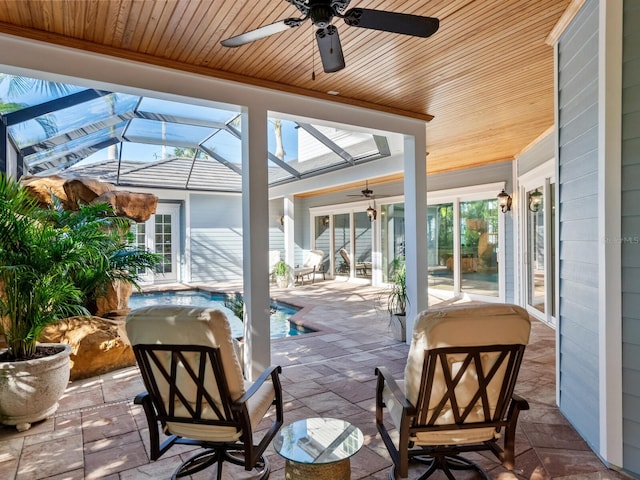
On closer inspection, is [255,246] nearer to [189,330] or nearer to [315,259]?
[189,330]

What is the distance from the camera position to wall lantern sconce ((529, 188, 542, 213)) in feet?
21.2

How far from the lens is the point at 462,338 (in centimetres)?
185

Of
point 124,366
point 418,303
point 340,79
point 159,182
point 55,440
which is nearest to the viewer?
point 55,440

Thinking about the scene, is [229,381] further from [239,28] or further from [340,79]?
[340,79]

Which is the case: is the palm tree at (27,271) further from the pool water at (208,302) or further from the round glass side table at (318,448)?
the pool water at (208,302)

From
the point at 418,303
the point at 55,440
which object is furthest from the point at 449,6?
the point at 55,440

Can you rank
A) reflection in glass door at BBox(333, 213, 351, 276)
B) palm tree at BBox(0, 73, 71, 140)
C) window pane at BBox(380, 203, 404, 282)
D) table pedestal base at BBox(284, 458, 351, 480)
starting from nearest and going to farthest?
table pedestal base at BBox(284, 458, 351, 480) < palm tree at BBox(0, 73, 71, 140) < window pane at BBox(380, 203, 404, 282) < reflection in glass door at BBox(333, 213, 351, 276)

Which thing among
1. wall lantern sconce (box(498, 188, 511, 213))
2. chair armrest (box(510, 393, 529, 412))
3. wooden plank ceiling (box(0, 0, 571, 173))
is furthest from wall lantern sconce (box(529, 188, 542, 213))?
chair armrest (box(510, 393, 529, 412))

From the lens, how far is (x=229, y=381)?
1980 mm

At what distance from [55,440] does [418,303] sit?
3.78m

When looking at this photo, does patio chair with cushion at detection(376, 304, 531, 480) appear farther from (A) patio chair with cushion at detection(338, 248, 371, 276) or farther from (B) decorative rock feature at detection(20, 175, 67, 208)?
(A) patio chair with cushion at detection(338, 248, 371, 276)

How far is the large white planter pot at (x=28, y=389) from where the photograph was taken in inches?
110

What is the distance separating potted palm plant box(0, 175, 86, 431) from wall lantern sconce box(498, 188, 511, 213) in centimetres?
682

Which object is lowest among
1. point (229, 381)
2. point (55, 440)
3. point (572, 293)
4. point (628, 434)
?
point (55, 440)
